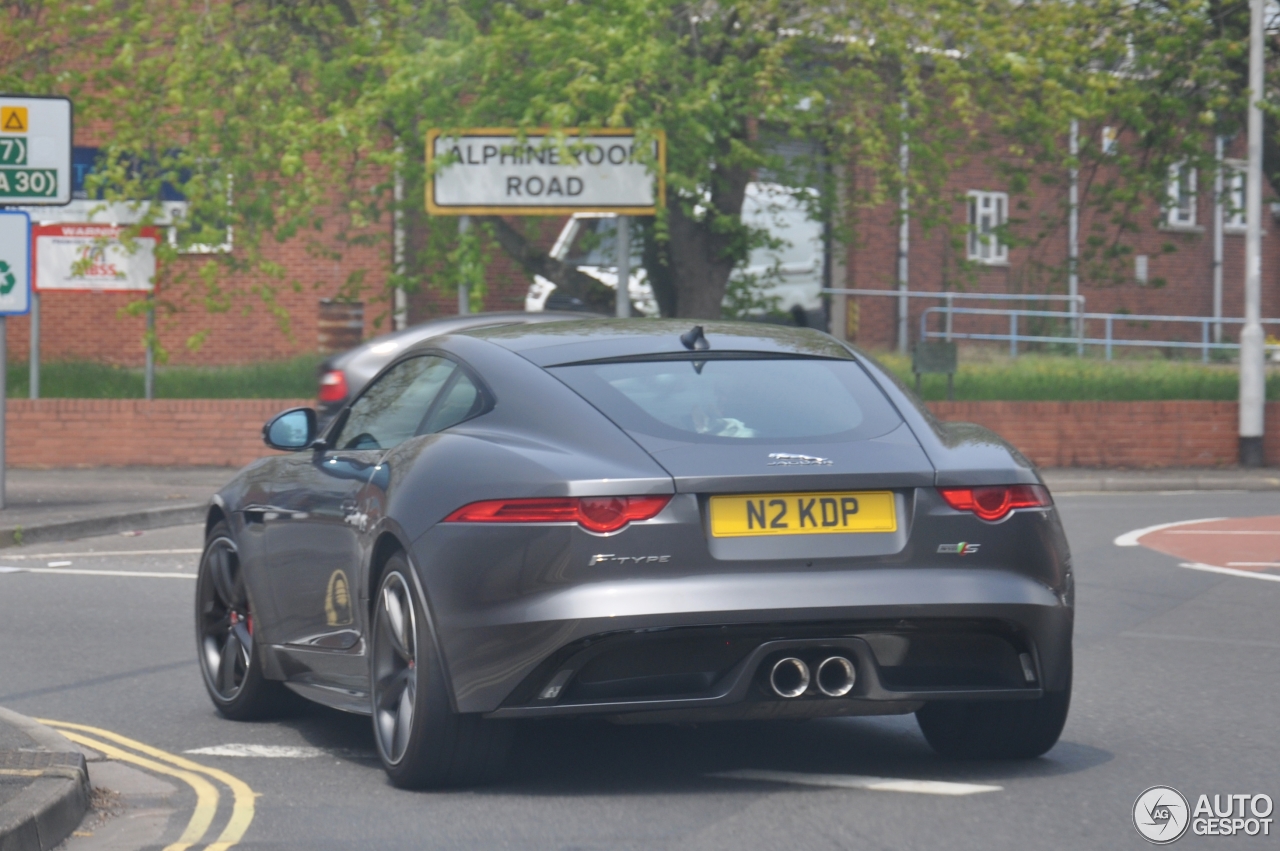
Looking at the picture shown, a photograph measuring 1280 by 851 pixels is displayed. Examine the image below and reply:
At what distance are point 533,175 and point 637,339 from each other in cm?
1365

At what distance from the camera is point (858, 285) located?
33.0 meters

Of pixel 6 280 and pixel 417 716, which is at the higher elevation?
pixel 6 280

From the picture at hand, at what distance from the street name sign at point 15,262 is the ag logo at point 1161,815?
11848 mm

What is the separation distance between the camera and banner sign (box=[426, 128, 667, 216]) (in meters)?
19.2

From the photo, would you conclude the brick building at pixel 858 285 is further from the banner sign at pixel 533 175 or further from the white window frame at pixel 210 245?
the banner sign at pixel 533 175

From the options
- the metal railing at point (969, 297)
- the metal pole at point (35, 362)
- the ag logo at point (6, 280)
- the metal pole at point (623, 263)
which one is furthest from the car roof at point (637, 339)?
the metal railing at point (969, 297)

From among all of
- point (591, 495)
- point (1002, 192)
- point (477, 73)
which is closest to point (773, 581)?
point (591, 495)

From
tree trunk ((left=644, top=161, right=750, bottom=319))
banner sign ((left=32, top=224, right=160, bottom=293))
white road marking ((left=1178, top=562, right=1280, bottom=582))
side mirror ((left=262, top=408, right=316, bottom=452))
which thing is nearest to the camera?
side mirror ((left=262, top=408, right=316, bottom=452))

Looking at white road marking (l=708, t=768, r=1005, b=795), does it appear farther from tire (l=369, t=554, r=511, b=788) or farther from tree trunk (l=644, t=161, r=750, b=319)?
tree trunk (l=644, t=161, r=750, b=319)

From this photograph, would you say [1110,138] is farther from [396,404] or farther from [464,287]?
[396,404]

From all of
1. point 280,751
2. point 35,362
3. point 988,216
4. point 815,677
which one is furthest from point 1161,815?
point 988,216

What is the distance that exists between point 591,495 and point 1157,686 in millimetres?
3492

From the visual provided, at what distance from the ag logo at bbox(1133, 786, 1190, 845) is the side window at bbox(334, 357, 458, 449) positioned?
2.43m

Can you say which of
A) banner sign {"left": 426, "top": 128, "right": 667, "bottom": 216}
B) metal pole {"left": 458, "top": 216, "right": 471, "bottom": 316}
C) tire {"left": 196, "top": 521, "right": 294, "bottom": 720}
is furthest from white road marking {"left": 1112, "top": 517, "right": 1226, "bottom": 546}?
metal pole {"left": 458, "top": 216, "right": 471, "bottom": 316}
